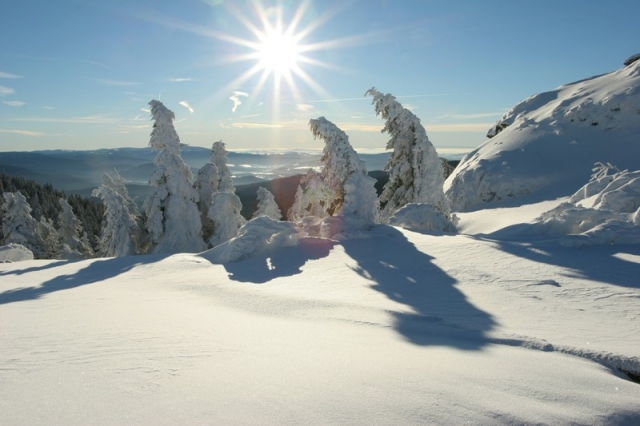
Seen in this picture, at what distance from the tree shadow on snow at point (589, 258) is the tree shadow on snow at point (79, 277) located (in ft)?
34.5

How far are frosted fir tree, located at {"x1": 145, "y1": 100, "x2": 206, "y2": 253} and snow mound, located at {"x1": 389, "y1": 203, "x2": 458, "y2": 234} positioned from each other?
1443 cm

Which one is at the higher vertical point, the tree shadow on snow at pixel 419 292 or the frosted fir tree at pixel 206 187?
the frosted fir tree at pixel 206 187

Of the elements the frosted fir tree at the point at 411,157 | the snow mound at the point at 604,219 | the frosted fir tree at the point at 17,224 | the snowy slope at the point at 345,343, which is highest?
the frosted fir tree at the point at 411,157

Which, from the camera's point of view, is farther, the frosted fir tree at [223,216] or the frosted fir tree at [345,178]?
the frosted fir tree at [223,216]

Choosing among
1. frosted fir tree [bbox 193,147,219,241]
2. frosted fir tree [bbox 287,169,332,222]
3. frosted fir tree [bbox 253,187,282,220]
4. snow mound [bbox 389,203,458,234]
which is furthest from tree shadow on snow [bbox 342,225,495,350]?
frosted fir tree [bbox 193,147,219,241]

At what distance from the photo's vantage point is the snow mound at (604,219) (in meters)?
8.40

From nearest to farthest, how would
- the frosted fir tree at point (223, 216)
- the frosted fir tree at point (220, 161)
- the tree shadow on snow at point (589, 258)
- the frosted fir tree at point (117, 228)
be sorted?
the tree shadow on snow at point (589, 258) < the frosted fir tree at point (117, 228) < the frosted fir tree at point (223, 216) < the frosted fir tree at point (220, 161)

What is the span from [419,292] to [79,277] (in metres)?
9.16

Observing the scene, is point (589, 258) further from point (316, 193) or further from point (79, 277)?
point (316, 193)

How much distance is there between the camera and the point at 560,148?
24.4 meters

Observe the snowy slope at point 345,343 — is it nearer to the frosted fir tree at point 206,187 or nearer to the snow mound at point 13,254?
the snow mound at point 13,254

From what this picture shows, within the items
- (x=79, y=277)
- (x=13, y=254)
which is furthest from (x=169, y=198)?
(x=79, y=277)

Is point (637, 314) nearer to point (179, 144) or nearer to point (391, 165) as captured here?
point (391, 165)

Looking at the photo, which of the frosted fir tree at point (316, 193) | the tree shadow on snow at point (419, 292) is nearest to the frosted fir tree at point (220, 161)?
the frosted fir tree at point (316, 193)
